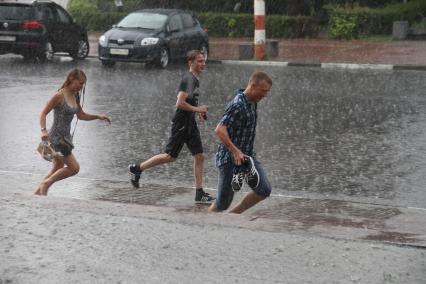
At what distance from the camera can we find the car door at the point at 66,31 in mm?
28719

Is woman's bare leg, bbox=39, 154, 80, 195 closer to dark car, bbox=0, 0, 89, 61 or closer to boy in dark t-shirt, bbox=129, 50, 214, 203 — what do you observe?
boy in dark t-shirt, bbox=129, 50, 214, 203

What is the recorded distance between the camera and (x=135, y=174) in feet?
37.2

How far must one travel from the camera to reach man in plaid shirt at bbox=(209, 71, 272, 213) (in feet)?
29.0

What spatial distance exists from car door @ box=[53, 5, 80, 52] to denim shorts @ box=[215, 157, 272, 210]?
20.0 m

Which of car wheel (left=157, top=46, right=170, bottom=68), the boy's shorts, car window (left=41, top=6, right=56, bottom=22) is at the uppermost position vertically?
the boy's shorts

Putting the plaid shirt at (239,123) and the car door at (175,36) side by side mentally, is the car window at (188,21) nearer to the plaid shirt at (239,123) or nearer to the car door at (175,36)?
the car door at (175,36)

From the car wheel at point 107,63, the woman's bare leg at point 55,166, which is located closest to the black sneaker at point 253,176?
the woman's bare leg at point 55,166

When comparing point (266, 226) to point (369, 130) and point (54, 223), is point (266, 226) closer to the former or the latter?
point (54, 223)

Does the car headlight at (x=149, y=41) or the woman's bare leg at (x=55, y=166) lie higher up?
the woman's bare leg at (x=55, y=166)

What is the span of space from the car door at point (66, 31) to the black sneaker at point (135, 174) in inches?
701

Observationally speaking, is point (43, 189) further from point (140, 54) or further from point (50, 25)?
point (50, 25)

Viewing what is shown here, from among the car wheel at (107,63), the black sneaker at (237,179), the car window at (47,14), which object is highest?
the black sneaker at (237,179)

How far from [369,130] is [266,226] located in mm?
Result: 7190

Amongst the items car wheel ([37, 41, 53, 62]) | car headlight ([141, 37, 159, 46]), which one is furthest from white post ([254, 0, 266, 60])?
car wheel ([37, 41, 53, 62])
